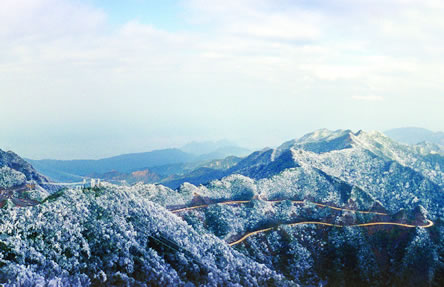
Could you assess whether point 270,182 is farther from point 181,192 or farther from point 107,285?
point 107,285

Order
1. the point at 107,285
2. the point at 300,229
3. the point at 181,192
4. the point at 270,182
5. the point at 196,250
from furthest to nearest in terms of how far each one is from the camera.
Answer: the point at 270,182, the point at 181,192, the point at 300,229, the point at 196,250, the point at 107,285

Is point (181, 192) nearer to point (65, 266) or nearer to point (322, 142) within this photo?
point (65, 266)

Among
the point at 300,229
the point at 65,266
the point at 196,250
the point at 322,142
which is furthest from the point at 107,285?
→ the point at 322,142

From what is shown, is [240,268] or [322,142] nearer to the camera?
[240,268]

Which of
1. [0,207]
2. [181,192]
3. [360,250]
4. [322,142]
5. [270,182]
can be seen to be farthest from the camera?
[322,142]

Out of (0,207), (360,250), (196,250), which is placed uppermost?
(0,207)

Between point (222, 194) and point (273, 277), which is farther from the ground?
point (222, 194)
